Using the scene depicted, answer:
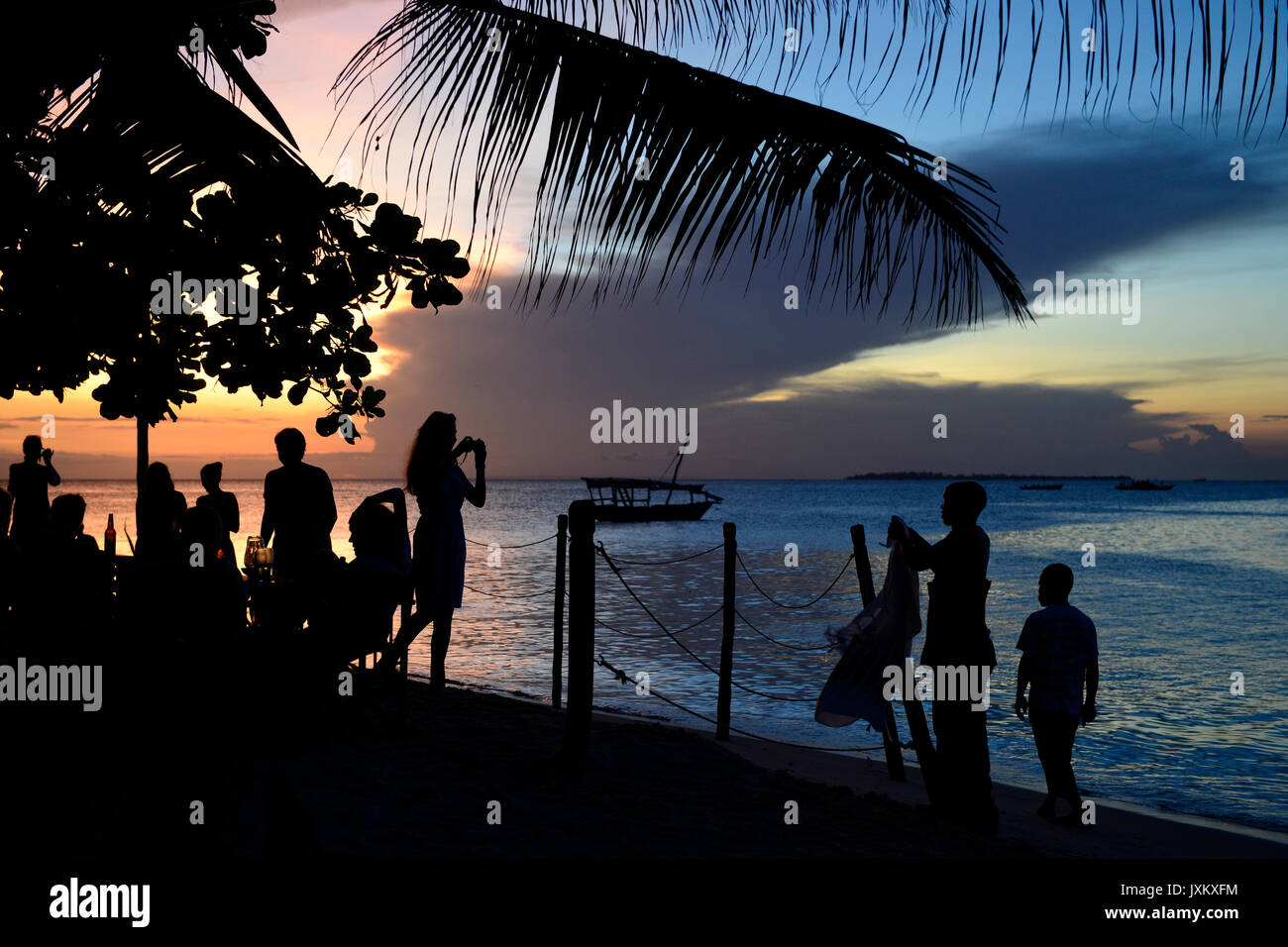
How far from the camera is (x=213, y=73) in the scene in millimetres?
3348

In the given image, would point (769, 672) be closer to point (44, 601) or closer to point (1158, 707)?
point (1158, 707)

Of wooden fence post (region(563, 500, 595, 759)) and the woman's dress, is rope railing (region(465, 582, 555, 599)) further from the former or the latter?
wooden fence post (region(563, 500, 595, 759))

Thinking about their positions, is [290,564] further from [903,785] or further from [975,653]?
[903,785]

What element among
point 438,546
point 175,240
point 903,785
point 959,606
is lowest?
point 903,785

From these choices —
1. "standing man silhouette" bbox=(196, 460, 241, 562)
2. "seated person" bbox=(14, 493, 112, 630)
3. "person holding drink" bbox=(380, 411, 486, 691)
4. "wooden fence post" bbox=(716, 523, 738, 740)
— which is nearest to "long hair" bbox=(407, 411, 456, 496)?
"person holding drink" bbox=(380, 411, 486, 691)

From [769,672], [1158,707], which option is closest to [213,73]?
[769,672]

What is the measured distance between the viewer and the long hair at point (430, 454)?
661 cm

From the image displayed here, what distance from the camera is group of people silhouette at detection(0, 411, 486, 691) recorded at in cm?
530

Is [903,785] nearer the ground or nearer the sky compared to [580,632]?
nearer the ground

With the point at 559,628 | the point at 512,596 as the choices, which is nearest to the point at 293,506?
the point at 559,628

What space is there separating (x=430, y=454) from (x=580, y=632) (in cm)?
181

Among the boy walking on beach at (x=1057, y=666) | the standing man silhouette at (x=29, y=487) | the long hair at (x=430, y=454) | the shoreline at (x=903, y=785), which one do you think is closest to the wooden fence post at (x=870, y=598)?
the shoreline at (x=903, y=785)

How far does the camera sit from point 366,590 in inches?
236
